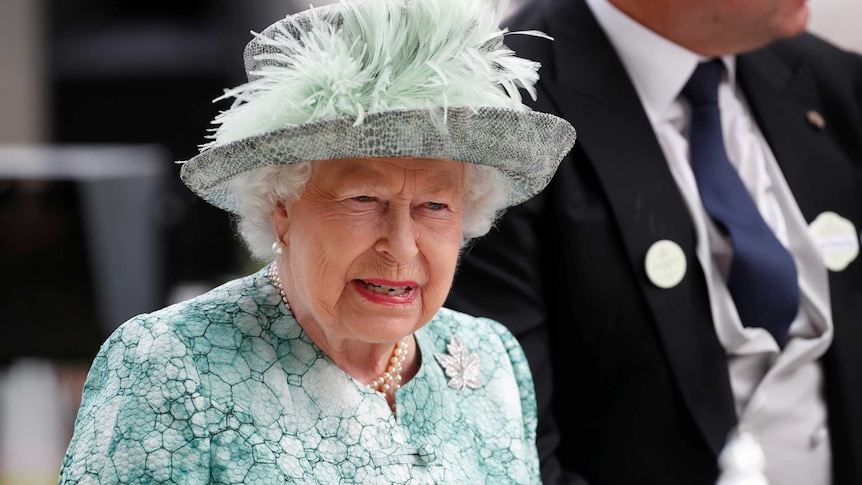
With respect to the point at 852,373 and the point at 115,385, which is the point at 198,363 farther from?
the point at 852,373

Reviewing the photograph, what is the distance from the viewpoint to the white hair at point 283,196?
171 cm

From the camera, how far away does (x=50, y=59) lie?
6734 millimetres

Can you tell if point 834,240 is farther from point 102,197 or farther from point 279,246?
point 102,197

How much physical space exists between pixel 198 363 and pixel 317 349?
0.21 m

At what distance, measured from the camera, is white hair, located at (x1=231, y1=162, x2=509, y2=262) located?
1.71 m

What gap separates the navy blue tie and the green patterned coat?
2.92 ft

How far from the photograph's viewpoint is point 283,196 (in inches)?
68.2

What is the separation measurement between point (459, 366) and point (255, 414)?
17.6 inches

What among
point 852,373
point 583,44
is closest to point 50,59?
point 583,44

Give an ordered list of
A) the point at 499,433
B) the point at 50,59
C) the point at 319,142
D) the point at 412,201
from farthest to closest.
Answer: the point at 50,59
the point at 499,433
the point at 412,201
the point at 319,142

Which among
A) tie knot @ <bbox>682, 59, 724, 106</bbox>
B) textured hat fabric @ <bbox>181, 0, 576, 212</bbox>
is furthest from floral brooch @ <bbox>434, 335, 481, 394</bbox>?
tie knot @ <bbox>682, 59, 724, 106</bbox>

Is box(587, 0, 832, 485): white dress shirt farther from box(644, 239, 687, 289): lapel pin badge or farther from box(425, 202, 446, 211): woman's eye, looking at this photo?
box(425, 202, 446, 211): woman's eye

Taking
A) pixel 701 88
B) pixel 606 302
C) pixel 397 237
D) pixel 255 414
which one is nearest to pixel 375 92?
pixel 397 237

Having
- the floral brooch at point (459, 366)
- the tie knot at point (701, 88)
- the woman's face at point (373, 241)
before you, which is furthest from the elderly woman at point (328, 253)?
the tie knot at point (701, 88)
